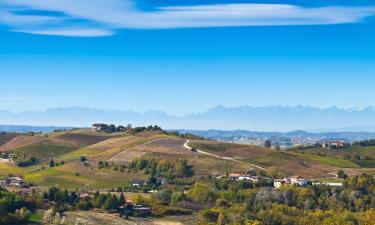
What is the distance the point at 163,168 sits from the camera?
582 feet

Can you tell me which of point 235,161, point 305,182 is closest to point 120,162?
point 235,161

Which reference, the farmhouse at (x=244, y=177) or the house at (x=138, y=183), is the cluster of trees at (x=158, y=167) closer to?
the house at (x=138, y=183)

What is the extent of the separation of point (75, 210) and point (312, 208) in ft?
143

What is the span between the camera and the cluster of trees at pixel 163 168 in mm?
173625

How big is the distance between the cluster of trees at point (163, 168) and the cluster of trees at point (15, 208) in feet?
193

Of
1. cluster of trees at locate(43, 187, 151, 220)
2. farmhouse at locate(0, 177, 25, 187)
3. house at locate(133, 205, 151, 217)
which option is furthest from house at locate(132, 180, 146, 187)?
house at locate(133, 205, 151, 217)

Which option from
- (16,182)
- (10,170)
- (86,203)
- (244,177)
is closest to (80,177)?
(16,182)

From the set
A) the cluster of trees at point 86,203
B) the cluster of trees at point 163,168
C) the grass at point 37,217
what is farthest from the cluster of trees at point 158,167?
the grass at point 37,217

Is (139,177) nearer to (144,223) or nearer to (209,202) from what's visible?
(209,202)

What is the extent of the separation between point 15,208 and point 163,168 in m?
73.4

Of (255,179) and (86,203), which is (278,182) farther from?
(86,203)

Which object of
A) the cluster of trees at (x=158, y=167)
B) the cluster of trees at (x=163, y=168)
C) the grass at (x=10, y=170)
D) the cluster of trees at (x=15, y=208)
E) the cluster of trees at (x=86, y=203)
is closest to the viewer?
the cluster of trees at (x=15, y=208)

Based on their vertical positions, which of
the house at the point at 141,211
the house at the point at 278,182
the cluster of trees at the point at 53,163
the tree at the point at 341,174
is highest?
the cluster of trees at the point at 53,163

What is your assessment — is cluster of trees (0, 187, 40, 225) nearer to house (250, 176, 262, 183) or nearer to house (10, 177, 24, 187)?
house (10, 177, 24, 187)
